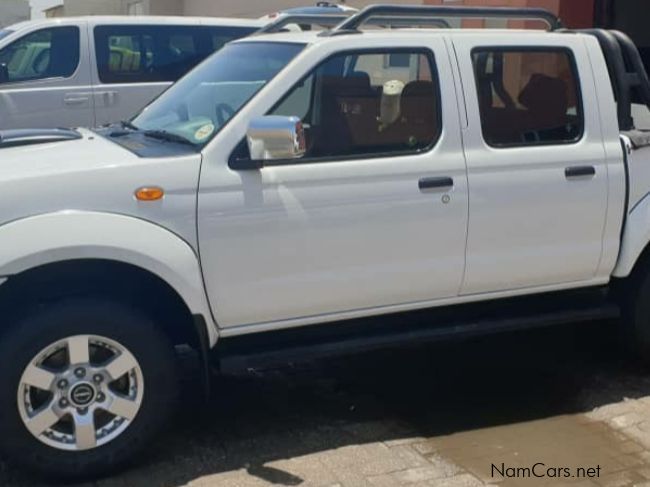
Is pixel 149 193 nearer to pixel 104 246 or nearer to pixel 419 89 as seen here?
pixel 104 246

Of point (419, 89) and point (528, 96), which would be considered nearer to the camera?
point (419, 89)

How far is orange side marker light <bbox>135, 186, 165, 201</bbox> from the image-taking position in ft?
12.4

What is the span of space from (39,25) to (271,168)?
228 inches

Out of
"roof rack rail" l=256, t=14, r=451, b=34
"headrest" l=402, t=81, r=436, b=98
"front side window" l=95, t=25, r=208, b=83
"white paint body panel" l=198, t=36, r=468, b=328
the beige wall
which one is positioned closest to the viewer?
"white paint body panel" l=198, t=36, r=468, b=328

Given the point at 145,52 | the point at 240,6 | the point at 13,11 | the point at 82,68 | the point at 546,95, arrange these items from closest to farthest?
1. the point at 546,95
2. the point at 82,68
3. the point at 145,52
4. the point at 240,6
5. the point at 13,11

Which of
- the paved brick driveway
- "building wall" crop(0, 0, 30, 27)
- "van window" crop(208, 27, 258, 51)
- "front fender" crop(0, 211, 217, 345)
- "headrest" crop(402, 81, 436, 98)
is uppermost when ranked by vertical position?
"headrest" crop(402, 81, 436, 98)

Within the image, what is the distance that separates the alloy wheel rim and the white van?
5655mm

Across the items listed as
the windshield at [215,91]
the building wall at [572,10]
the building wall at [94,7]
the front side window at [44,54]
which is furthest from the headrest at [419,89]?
the building wall at [94,7]

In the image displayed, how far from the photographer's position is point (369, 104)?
14.4 ft

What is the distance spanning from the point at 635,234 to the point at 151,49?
6183 mm

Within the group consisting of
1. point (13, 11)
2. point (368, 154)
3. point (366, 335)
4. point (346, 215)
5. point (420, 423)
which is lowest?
point (420, 423)

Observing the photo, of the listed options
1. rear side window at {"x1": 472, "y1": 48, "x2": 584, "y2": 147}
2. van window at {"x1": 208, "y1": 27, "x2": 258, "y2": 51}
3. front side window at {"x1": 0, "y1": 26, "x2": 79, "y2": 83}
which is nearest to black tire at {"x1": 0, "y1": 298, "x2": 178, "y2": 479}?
rear side window at {"x1": 472, "y1": 48, "x2": 584, "y2": 147}

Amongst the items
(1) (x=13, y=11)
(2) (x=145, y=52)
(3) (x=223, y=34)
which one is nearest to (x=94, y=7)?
(1) (x=13, y=11)

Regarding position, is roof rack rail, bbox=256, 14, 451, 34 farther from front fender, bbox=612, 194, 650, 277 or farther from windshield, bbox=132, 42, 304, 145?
front fender, bbox=612, 194, 650, 277
